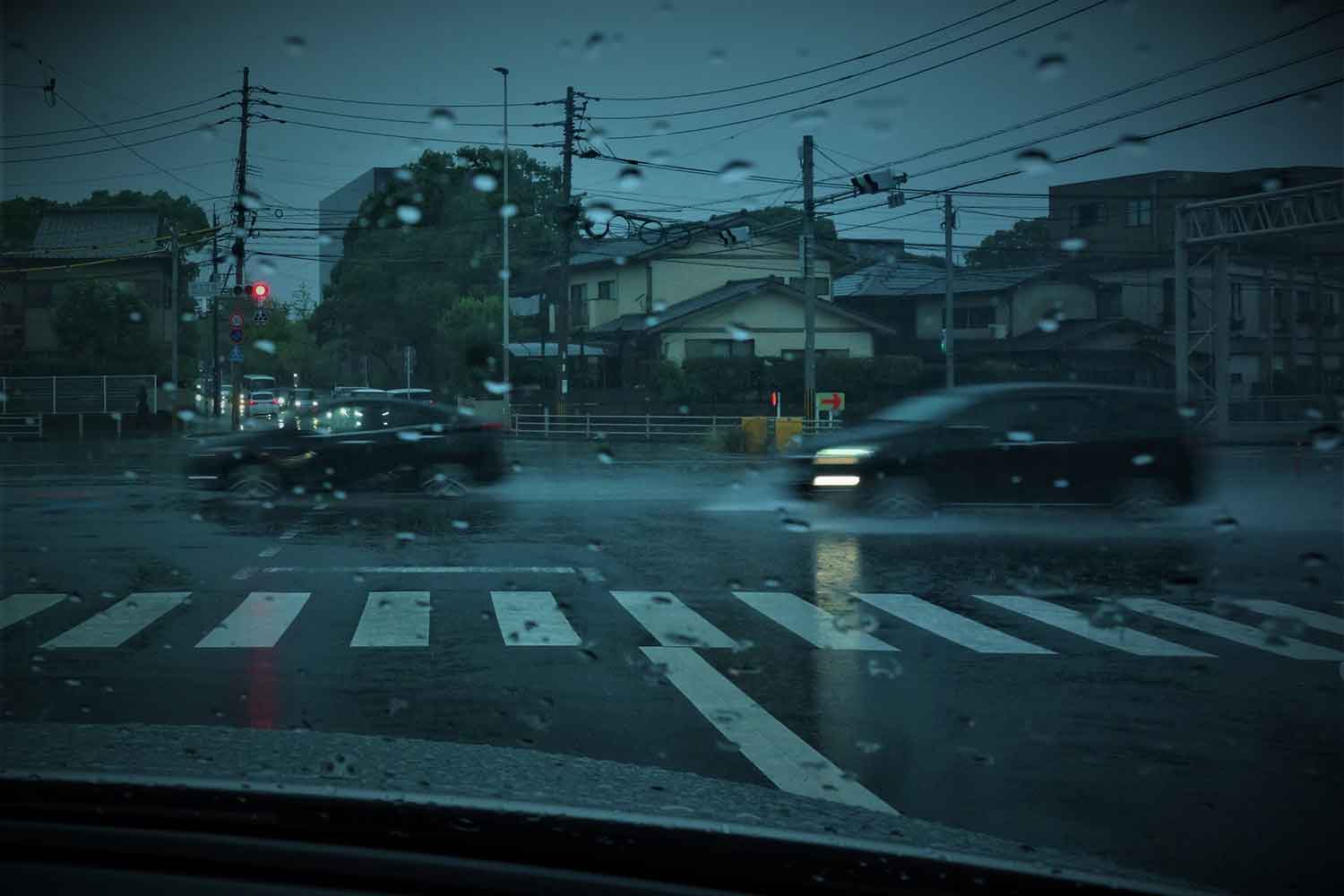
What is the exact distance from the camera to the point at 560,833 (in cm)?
188

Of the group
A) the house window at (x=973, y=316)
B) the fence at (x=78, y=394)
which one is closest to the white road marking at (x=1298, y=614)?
the house window at (x=973, y=316)

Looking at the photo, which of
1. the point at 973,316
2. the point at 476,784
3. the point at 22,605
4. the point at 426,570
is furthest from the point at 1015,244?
the point at 476,784

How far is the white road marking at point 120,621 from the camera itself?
7.22 m

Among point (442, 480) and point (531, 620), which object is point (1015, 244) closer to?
point (442, 480)

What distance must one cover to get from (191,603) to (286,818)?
739cm

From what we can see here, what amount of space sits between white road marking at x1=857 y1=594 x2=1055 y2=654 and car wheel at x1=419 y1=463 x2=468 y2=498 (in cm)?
898

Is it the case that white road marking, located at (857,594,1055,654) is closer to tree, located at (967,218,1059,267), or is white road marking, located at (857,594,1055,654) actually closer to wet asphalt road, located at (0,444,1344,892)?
wet asphalt road, located at (0,444,1344,892)

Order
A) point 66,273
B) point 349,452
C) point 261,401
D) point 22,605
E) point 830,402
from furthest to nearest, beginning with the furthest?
point 261,401 < point 66,273 < point 830,402 < point 349,452 < point 22,605

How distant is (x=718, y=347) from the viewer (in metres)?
40.6

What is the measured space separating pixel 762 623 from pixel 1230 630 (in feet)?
9.91

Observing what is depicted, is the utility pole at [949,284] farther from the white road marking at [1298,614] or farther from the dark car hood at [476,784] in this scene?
the dark car hood at [476,784]

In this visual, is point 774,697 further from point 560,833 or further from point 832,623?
point 560,833

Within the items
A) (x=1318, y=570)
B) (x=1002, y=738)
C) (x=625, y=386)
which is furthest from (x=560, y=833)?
(x=625, y=386)

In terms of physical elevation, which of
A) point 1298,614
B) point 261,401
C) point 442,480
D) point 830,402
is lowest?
point 1298,614
